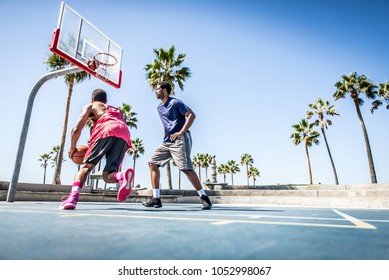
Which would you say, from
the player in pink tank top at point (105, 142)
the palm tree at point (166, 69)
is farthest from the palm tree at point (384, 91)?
the player in pink tank top at point (105, 142)

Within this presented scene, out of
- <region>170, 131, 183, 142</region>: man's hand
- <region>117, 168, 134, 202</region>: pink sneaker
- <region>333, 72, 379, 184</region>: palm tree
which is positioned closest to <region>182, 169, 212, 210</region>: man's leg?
<region>170, 131, 183, 142</region>: man's hand

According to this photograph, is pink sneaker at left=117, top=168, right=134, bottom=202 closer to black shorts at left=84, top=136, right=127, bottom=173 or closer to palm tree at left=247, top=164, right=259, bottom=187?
black shorts at left=84, top=136, right=127, bottom=173

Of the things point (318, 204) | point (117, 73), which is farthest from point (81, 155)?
point (318, 204)

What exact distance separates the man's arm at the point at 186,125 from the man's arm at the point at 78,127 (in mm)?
1292

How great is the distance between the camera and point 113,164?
3525mm

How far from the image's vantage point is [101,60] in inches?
341

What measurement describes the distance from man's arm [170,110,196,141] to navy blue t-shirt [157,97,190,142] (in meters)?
0.08

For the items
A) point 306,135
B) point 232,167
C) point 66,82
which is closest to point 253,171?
point 232,167

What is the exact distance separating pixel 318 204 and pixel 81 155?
7958 millimetres

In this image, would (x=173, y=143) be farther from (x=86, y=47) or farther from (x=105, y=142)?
(x=86, y=47)

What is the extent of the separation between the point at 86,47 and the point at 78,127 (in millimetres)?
6049

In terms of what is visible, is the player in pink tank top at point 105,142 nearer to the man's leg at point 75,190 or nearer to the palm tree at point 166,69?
the man's leg at point 75,190

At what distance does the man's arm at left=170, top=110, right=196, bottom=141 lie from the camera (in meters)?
3.85

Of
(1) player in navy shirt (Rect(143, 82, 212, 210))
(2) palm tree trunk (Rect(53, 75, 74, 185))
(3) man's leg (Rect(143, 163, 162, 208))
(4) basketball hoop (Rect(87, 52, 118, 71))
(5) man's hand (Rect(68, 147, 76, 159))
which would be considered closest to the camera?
(5) man's hand (Rect(68, 147, 76, 159))
